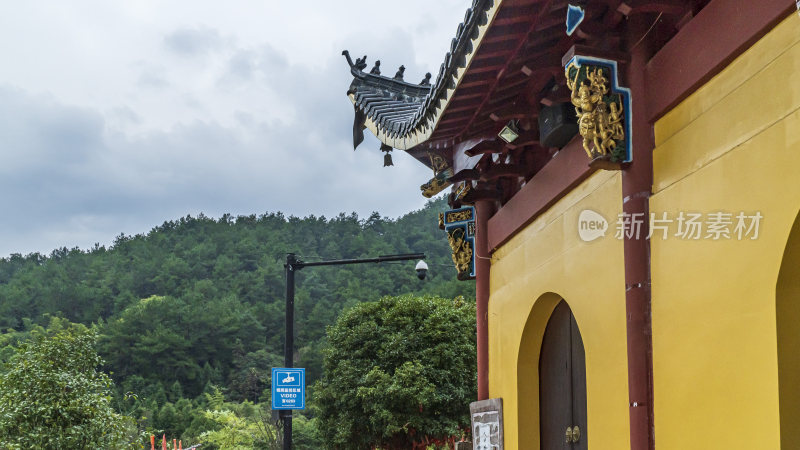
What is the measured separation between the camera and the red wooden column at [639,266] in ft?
16.1

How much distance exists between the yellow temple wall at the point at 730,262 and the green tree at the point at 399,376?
17.6 m

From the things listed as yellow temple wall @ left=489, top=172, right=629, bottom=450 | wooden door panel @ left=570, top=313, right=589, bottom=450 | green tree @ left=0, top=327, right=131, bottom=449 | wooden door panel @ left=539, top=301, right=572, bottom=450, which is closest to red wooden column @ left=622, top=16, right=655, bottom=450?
yellow temple wall @ left=489, top=172, right=629, bottom=450

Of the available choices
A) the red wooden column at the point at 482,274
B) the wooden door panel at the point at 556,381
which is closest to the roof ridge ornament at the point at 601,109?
the wooden door panel at the point at 556,381

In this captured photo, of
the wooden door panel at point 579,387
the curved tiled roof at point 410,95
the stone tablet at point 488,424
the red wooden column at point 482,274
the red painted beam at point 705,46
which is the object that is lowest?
the stone tablet at point 488,424

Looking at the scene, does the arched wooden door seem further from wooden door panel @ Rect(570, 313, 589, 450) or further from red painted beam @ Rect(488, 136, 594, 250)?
red painted beam @ Rect(488, 136, 594, 250)

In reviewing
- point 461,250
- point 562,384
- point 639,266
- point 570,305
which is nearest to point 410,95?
point 461,250

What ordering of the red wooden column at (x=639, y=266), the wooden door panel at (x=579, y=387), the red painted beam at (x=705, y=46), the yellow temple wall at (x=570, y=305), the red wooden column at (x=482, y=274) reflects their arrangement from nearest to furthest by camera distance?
the red painted beam at (x=705, y=46) < the red wooden column at (x=639, y=266) < the yellow temple wall at (x=570, y=305) < the wooden door panel at (x=579, y=387) < the red wooden column at (x=482, y=274)

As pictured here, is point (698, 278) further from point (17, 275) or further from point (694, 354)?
point (17, 275)

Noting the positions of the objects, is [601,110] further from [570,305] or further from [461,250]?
[461,250]

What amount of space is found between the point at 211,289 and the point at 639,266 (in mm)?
84158

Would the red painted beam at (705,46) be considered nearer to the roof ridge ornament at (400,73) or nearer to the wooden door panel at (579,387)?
the wooden door panel at (579,387)

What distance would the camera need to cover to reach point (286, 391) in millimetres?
14750

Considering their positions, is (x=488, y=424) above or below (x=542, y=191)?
below

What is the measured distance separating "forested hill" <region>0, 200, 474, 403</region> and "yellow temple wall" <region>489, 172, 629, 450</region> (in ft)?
165
